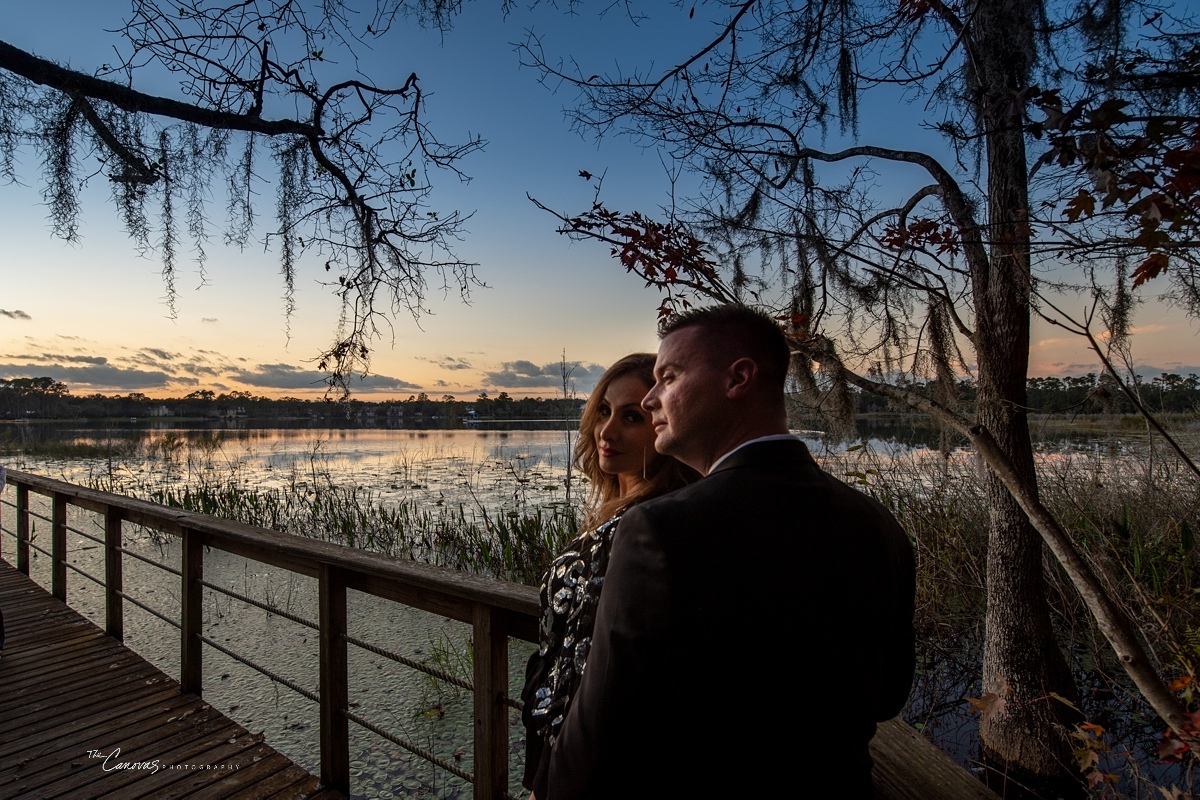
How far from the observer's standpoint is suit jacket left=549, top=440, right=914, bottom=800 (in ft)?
2.10

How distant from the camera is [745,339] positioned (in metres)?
0.90

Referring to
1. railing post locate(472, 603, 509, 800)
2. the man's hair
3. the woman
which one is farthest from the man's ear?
railing post locate(472, 603, 509, 800)

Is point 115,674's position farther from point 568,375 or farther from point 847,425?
point 568,375

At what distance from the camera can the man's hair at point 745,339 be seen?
2.93 ft

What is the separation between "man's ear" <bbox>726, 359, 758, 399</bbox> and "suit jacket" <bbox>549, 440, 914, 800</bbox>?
0.19m

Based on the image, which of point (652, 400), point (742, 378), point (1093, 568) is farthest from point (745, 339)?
point (1093, 568)

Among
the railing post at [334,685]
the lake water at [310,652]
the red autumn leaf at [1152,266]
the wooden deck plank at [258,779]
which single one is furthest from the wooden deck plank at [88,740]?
the red autumn leaf at [1152,266]

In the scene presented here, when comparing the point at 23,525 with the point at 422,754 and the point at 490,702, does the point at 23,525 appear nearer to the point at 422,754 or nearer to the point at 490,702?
the point at 422,754

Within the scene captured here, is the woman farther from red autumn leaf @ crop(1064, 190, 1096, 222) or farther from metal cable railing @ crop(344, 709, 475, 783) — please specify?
red autumn leaf @ crop(1064, 190, 1096, 222)

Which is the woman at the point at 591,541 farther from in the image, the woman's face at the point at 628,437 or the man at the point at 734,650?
the man at the point at 734,650

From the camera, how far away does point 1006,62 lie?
1.95m

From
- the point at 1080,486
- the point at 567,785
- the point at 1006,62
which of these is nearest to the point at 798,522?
the point at 567,785

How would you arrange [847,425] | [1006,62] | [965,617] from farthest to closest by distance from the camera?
[965,617] → [847,425] → [1006,62]

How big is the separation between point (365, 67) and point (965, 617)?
5139 mm
